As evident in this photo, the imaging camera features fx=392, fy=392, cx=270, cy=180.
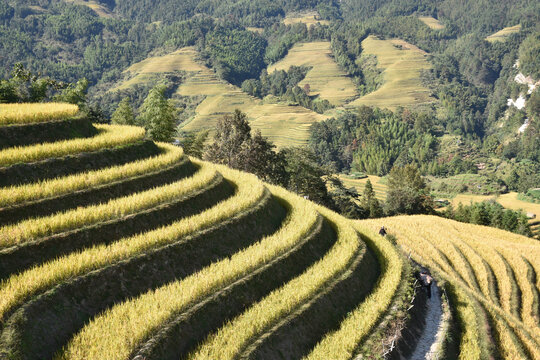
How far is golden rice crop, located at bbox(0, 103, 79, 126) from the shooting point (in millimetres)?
19061

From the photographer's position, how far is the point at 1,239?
12430mm

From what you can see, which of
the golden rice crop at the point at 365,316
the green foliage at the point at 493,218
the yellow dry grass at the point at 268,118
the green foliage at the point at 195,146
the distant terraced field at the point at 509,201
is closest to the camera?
the golden rice crop at the point at 365,316

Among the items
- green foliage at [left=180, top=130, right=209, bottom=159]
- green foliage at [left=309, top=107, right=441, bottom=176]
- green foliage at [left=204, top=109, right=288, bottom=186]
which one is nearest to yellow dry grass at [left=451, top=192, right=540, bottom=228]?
green foliage at [left=309, top=107, right=441, bottom=176]

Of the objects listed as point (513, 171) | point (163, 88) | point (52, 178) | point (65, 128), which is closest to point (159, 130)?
point (163, 88)

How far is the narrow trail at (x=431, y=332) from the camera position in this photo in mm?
14634

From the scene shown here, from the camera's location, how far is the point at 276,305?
1386cm

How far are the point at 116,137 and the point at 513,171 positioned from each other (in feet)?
525

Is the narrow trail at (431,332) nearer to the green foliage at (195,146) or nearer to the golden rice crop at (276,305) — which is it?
the golden rice crop at (276,305)

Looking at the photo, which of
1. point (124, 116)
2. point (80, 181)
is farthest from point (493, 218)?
point (80, 181)

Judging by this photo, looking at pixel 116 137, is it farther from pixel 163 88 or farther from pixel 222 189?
pixel 163 88

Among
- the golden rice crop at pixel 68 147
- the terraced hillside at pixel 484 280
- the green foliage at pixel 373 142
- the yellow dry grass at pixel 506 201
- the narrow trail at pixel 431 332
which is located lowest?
the yellow dry grass at pixel 506 201

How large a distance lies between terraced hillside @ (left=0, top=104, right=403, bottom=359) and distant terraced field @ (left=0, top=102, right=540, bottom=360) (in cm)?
5

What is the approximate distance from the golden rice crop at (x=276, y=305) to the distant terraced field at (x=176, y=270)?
53mm

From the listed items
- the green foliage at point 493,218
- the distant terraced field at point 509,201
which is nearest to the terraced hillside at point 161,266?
the green foliage at point 493,218
